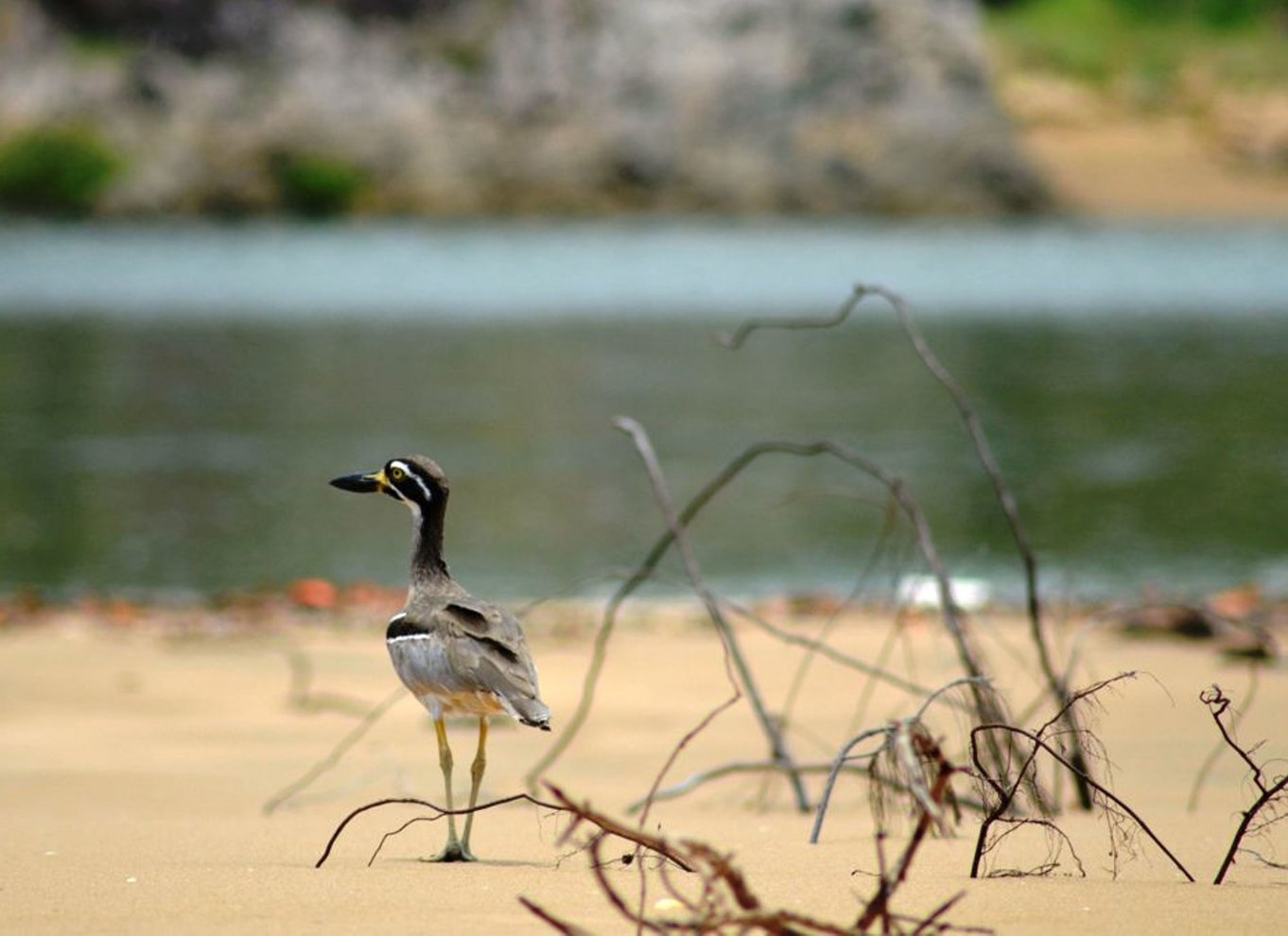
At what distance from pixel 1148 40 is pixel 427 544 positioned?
83996 millimetres

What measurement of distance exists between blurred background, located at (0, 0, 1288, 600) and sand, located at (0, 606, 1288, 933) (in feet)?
2.95

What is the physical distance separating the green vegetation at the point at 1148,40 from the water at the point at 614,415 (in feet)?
102

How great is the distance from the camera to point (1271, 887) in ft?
14.5

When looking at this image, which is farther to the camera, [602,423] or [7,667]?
[602,423]

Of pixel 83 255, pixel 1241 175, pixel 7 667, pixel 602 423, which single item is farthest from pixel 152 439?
pixel 1241 175

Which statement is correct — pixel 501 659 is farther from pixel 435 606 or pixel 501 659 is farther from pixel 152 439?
pixel 152 439

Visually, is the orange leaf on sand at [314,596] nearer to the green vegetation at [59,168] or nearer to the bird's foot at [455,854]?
the bird's foot at [455,854]

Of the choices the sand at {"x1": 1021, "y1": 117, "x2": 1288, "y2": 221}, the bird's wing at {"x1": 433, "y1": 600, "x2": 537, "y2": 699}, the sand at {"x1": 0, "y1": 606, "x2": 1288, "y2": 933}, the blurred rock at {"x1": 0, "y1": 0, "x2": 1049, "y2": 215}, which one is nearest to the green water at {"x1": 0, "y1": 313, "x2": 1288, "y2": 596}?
the sand at {"x1": 0, "y1": 606, "x2": 1288, "y2": 933}

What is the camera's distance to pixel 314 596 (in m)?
11.8

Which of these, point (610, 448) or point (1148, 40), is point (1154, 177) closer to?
point (1148, 40)

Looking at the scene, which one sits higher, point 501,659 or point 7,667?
point 501,659

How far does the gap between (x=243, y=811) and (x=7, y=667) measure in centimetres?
323

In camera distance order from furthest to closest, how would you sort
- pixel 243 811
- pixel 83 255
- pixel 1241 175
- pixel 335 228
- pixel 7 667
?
pixel 1241 175 → pixel 335 228 → pixel 83 255 → pixel 7 667 → pixel 243 811

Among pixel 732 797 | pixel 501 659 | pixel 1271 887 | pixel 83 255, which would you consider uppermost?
pixel 501 659
